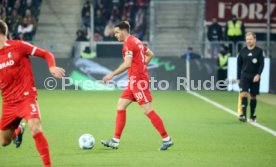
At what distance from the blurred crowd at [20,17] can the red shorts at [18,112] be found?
18120 millimetres

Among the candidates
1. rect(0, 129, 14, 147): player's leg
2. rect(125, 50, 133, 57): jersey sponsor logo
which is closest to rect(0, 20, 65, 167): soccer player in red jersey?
rect(0, 129, 14, 147): player's leg

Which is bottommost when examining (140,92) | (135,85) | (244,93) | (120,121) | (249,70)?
(244,93)

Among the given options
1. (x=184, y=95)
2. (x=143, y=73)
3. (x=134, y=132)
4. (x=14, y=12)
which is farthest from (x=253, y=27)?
(x=143, y=73)

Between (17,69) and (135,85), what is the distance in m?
2.89

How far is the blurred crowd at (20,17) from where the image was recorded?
92.2ft

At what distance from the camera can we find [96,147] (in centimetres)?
1190

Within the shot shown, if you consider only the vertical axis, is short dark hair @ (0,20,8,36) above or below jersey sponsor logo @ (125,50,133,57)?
above

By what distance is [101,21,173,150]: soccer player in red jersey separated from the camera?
37.7 feet

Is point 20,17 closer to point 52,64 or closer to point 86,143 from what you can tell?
point 86,143

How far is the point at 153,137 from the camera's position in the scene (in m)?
13.2

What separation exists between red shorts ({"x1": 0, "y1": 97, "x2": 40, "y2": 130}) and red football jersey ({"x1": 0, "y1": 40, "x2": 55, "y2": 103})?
2.8 inches

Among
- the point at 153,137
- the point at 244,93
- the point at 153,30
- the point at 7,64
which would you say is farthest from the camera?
the point at 153,30

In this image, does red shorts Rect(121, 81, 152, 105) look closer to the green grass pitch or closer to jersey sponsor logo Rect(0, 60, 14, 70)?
the green grass pitch

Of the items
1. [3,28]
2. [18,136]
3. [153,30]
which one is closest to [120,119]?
[18,136]
